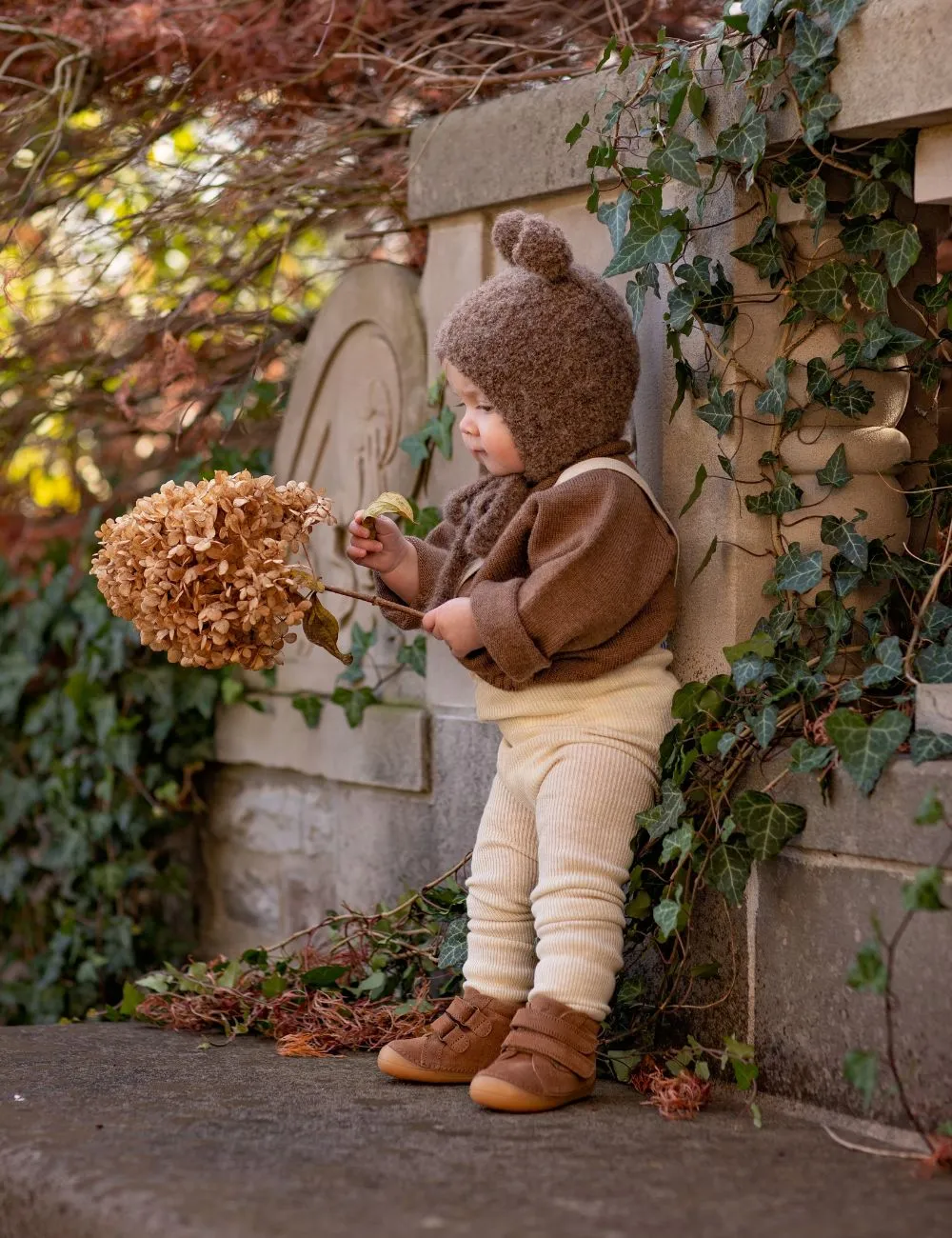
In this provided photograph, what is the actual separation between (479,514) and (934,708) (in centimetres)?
92

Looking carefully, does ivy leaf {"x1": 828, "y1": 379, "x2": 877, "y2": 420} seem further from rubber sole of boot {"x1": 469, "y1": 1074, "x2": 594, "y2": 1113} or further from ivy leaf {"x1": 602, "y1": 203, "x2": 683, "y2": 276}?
rubber sole of boot {"x1": 469, "y1": 1074, "x2": 594, "y2": 1113}

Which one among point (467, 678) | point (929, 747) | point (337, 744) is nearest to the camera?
point (929, 747)

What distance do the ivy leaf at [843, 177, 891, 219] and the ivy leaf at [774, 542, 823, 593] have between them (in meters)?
0.58

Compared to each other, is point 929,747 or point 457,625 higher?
point 457,625

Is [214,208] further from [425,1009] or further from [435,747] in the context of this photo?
[425,1009]

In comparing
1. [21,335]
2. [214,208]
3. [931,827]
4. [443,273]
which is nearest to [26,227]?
[21,335]

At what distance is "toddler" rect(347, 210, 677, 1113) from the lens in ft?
8.12

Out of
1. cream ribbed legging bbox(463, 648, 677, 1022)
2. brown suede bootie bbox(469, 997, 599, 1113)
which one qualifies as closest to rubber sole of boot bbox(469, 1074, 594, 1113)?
brown suede bootie bbox(469, 997, 599, 1113)

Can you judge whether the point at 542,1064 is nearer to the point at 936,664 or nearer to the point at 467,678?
the point at 936,664

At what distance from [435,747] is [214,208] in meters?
1.53

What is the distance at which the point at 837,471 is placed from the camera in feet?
8.48

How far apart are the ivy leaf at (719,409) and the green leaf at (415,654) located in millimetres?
1104

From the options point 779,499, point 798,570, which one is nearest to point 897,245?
point 779,499

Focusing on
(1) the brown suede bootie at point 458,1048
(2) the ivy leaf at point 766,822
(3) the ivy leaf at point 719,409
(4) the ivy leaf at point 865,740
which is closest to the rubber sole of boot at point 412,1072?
(1) the brown suede bootie at point 458,1048
